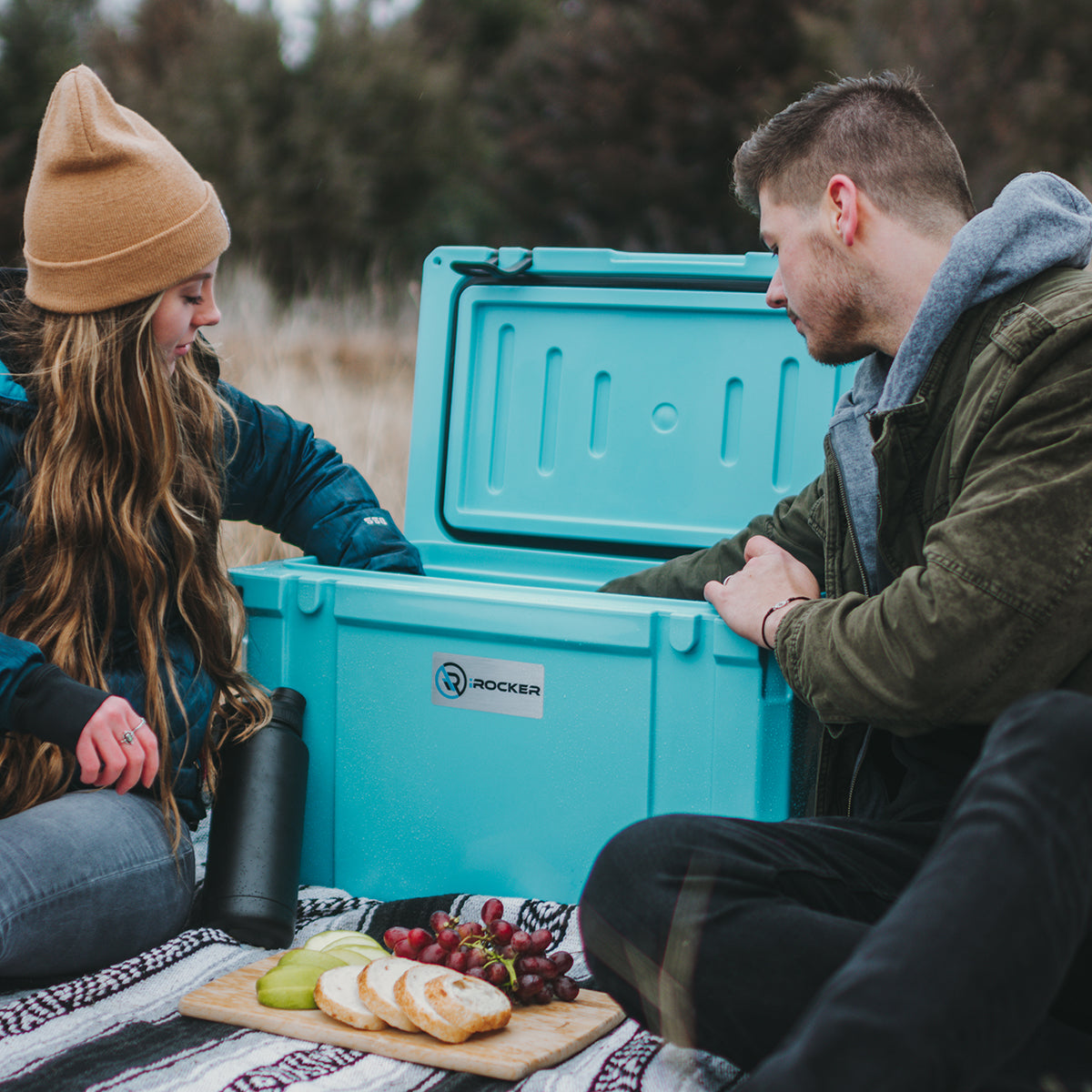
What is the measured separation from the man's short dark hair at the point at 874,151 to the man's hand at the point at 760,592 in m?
0.51

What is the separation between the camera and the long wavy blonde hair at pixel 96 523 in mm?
1815

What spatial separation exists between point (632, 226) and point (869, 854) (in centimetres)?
1057

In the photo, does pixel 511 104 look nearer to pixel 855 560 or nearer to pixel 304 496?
pixel 304 496

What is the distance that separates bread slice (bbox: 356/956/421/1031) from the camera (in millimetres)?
1567

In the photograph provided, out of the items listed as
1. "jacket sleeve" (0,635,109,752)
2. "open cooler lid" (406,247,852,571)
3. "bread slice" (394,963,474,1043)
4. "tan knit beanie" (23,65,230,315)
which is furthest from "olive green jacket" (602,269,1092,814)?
"tan knit beanie" (23,65,230,315)

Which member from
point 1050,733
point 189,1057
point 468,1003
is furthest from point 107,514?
point 1050,733

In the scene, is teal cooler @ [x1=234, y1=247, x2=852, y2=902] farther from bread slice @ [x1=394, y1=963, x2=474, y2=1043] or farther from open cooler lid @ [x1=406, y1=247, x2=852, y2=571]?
bread slice @ [x1=394, y1=963, x2=474, y2=1043]

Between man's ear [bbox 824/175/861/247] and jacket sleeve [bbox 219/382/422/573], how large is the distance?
103cm

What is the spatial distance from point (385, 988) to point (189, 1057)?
25cm

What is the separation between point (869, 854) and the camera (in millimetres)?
1486

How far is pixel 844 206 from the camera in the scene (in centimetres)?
169

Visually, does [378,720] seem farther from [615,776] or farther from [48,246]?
[48,246]

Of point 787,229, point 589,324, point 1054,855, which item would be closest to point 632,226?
point 589,324

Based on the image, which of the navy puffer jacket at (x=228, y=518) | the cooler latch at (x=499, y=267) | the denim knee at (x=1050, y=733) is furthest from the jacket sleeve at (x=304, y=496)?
the denim knee at (x=1050, y=733)
